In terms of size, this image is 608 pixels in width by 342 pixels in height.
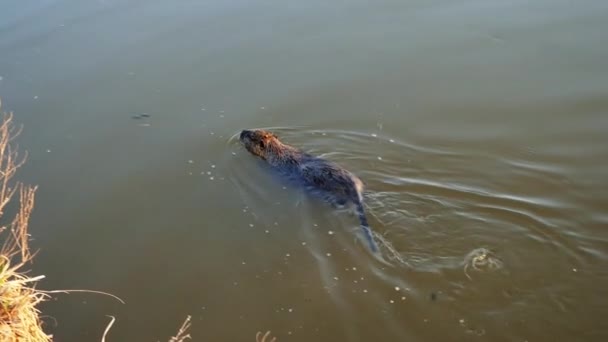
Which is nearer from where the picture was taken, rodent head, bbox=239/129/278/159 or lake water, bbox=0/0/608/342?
lake water, bbox=0/0/608/342

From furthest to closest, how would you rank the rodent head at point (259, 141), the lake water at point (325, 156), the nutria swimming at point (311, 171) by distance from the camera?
the rodent head at point (259, 141) < the nutria swimming at point (311, 171) < the lake water at point (325, 156)

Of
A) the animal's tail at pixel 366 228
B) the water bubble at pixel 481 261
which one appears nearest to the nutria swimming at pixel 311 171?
the animal's tail at pixel 366 228

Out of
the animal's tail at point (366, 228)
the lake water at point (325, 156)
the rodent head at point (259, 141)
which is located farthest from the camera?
the rodent head at point (259, 141)

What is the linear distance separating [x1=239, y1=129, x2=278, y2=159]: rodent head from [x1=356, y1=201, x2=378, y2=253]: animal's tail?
5.01 ft

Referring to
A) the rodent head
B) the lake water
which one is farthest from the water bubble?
the rodent head

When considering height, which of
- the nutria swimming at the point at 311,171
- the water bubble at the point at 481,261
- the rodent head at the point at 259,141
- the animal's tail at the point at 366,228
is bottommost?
the water bubble at the point at 481,261

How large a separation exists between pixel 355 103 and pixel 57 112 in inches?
148

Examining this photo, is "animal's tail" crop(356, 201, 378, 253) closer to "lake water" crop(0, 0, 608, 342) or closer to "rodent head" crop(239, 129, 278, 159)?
"lake water" crop(0, 0, 608, 342)

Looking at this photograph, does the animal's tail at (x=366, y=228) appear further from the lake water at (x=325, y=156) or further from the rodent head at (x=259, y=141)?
the rodent head at (x=259, y=141)

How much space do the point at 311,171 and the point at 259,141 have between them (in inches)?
34.3

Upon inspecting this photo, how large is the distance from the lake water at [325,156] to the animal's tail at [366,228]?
7cm

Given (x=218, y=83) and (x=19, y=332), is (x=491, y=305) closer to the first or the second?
(x=19, y=332)

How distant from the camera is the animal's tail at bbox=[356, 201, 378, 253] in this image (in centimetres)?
484

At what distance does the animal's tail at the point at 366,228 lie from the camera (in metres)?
4.84
